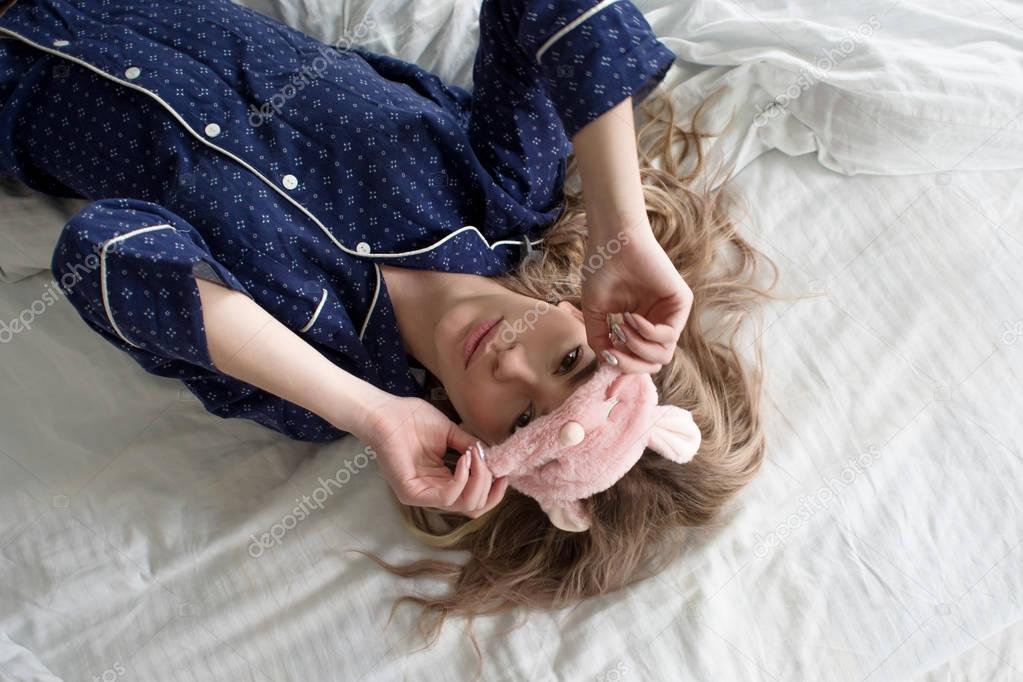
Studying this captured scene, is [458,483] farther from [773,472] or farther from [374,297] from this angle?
[773,472]

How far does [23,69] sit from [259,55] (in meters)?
0.31

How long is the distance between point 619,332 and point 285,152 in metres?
0.47

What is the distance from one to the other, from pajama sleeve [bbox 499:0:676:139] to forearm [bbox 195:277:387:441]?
36cm

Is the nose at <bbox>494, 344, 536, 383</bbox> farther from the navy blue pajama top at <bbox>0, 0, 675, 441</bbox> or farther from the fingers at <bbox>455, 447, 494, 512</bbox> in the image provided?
the navy blue pajama top at <bbox>0, 0, 675, 441</bbox>

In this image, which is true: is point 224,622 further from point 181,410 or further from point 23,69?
point 23,69

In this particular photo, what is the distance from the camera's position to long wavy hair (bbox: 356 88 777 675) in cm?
96

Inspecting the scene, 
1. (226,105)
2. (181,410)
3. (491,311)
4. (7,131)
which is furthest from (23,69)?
(491,311)

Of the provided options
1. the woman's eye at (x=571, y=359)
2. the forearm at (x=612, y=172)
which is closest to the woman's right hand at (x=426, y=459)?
the woman's eye at (x=571, y=359)

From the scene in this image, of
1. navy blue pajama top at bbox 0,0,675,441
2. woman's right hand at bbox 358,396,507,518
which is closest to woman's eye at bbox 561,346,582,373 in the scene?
woman's right hand at bbox 358,396,507,518

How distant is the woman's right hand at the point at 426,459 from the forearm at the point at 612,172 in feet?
0.87

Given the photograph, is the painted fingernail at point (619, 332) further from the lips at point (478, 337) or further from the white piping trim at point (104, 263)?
the white piping trim at point (104, 263)

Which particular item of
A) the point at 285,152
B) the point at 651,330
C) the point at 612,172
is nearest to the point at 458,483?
the point at 651,330

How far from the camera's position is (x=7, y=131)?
106 cm

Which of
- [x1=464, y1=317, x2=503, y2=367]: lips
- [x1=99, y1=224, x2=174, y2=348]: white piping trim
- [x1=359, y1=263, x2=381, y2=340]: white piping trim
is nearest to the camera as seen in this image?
[x1=99, y1=224, x2=174, y2=348]: white piping trim
